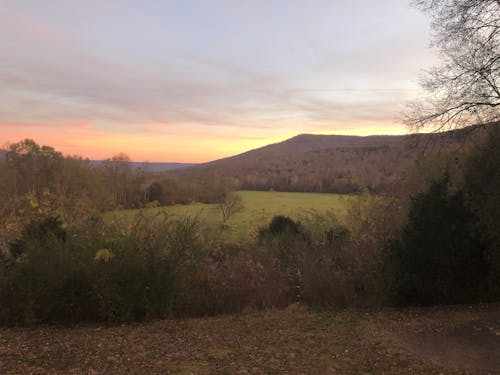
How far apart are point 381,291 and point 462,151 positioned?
492cm

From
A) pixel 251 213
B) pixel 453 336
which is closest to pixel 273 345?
pixel 453 336

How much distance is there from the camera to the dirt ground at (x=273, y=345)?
17.1 ft

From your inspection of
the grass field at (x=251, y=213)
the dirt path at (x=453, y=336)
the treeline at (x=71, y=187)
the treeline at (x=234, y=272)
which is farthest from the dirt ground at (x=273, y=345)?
the grass field at (x=251, y=213)

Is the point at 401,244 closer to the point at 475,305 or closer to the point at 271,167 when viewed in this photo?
the point at 475,305

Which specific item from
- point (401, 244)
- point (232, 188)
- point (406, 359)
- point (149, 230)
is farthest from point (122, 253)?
point (232, 188)

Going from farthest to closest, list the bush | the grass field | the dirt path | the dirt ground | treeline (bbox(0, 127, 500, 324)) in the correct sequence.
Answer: the grass field
the bush
treeline (bbox(0, 127, 500, 324))
the dirt path
the dirt ground

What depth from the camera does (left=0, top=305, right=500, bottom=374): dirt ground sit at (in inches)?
206

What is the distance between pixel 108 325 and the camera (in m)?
7.42

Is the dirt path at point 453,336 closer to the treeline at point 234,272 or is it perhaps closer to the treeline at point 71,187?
the treeline at point 234,272

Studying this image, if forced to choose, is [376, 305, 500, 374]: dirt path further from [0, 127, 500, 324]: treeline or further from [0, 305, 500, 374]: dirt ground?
[0, 127, 500, 324]: treeline

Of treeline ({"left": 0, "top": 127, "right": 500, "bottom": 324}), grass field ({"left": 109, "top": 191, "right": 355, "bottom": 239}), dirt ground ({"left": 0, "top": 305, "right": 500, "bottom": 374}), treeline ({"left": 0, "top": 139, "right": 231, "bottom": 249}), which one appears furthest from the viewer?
grass field ({"left": 109, "top": 191, "right": 355, "bottom": 239})

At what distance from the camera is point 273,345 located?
6090 millimetres

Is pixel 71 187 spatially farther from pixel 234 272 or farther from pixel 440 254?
pixel 440 254

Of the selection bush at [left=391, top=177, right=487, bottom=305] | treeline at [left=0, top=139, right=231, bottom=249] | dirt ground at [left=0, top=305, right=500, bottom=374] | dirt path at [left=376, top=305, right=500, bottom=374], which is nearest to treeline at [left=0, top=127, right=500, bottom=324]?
bush at [left=391, top=177, right=487, bottom=305]
